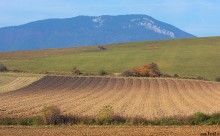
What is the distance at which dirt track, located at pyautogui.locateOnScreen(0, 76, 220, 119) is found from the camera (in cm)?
4138

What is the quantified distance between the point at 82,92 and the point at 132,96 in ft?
21.4

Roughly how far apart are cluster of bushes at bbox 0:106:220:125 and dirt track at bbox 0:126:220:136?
2.40m

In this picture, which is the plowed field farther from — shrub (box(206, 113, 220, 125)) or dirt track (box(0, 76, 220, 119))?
shrub (box(206, 113, 220, 125))

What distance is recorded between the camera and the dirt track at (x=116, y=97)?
41.4 m

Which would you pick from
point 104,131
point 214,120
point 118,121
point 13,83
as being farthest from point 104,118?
point 13,83

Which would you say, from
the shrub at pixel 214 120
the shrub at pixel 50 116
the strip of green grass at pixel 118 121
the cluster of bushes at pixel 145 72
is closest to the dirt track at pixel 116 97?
the strip of green grass at pixel 118 121

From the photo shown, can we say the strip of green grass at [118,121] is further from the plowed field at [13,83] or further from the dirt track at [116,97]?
the plowed field at [13,83]

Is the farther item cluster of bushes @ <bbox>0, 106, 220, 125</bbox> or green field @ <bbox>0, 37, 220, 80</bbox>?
green field @ <bbox>0, 37, 220, 80</bbox>

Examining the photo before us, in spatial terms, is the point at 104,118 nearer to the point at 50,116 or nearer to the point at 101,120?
the point at 101,120

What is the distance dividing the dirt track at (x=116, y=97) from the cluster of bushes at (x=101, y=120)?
9.46 ft

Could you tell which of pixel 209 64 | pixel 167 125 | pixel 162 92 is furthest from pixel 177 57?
pixel 167 125

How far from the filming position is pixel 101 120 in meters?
33.8

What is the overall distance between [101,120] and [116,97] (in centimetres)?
2007

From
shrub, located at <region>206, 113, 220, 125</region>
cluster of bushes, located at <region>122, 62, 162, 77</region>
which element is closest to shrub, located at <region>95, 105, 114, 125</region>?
shrub, located at <region>206, 113, 220, 125</region>
